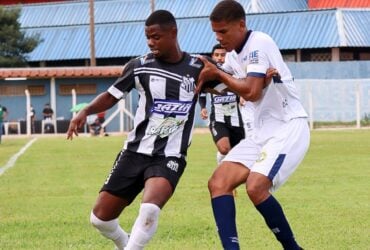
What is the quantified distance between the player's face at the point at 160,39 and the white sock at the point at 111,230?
1.50m

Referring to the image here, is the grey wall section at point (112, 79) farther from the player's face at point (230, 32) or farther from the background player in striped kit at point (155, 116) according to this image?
the player's face at point (230, 32)

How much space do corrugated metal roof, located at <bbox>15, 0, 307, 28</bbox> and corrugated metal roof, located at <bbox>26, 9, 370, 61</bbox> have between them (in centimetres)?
133

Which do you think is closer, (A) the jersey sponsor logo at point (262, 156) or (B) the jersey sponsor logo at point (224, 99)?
(A) the jersey sponsor logo at point (262, 156)

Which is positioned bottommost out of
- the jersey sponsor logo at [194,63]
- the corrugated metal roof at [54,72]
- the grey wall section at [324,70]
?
the corrugated metal roof at [54,72]

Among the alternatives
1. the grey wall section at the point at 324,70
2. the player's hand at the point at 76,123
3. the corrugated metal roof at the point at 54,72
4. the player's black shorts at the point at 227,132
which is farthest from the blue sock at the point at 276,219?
the corrugated metal roof at the point at 54,72

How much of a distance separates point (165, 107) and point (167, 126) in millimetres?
158

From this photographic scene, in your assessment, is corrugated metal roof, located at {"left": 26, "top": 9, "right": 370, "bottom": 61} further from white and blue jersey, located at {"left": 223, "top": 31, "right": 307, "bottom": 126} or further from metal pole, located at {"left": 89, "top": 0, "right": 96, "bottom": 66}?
white and blue jersey, located at {"left": 223, "top": 31, "right": 307, "bottom": 126}

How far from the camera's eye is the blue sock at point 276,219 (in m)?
8.62

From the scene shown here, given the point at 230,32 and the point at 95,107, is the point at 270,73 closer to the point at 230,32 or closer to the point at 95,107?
the point at 230,32

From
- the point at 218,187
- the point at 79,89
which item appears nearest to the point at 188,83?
the point at 218,187

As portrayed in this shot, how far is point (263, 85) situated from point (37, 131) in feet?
150

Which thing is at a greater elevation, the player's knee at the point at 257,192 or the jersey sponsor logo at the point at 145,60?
the jersey sponsor logo at the point at 145,60

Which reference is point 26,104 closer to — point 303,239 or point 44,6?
point 44,6

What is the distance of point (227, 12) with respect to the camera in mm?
8414
